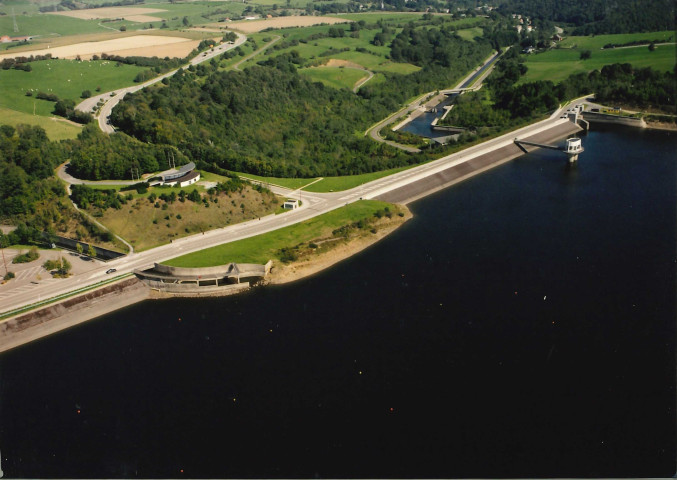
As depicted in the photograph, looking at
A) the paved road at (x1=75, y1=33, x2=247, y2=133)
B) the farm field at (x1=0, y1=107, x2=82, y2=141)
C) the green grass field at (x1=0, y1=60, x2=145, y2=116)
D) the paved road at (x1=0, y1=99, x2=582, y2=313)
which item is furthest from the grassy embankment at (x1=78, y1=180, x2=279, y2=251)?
the green grass field at (x1=0, y1=60, x2=145, y2=116)

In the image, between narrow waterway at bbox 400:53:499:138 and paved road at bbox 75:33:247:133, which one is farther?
narrow waterway at bbox 400:53:499:138

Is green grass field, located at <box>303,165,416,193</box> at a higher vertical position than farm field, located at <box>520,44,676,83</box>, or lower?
lower

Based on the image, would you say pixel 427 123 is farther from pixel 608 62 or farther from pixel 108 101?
pixel 108 101

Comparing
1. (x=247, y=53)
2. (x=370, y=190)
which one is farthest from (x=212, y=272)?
(x=247, y=53)

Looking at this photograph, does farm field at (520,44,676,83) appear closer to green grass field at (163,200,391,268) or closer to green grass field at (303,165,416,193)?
green grass field at (303,165,416,193)

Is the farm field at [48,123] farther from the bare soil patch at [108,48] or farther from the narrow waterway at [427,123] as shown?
the narrow waterway at [427,123]

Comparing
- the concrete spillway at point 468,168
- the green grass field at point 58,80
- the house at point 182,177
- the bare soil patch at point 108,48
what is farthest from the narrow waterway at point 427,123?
the bare soil patch at point 108,48

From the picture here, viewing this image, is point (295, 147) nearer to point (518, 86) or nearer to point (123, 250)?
point (123, 250)
